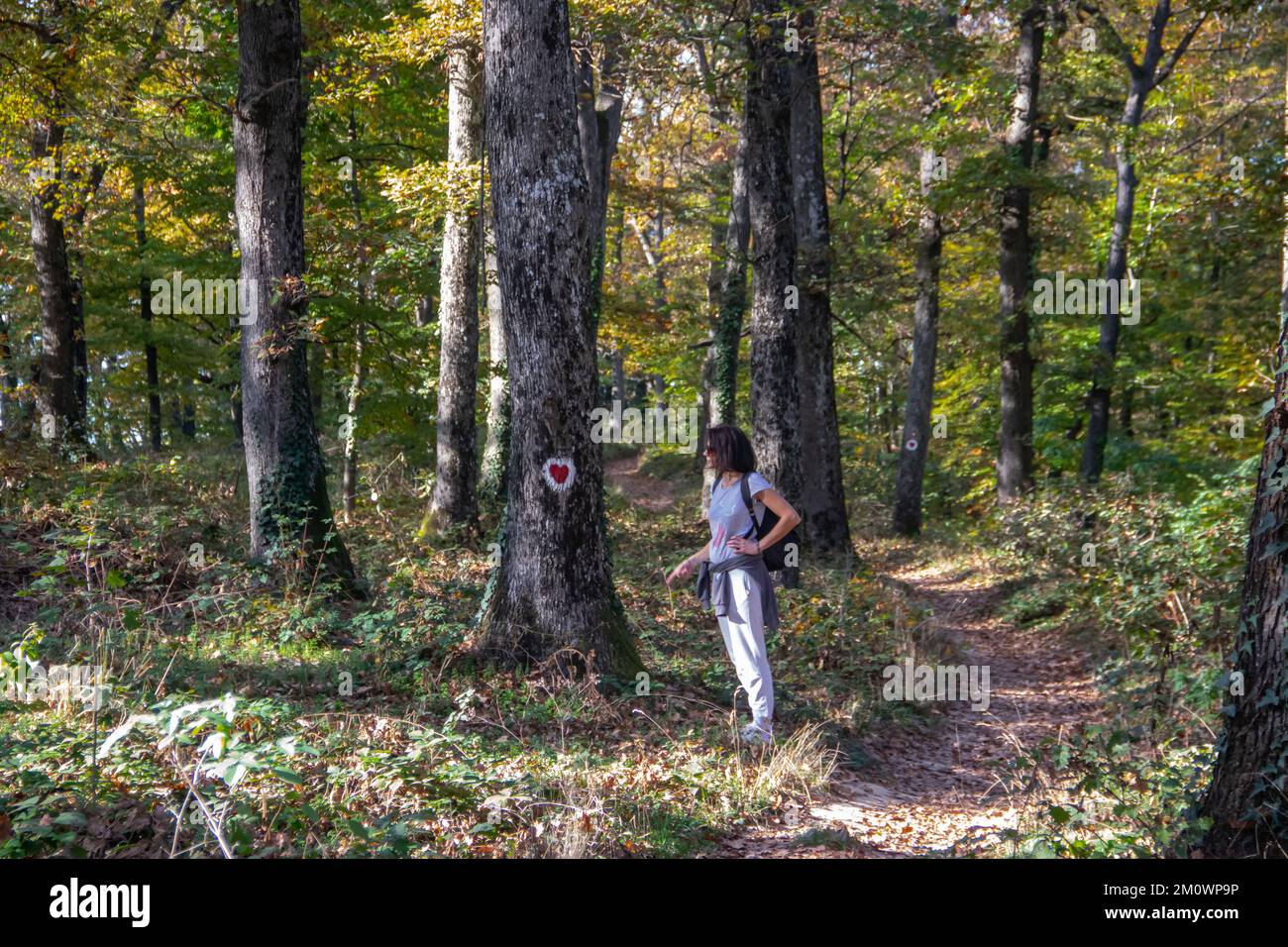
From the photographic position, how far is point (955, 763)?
7.24m

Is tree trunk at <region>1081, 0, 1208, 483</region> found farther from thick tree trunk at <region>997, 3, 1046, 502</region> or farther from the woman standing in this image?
the woman standing

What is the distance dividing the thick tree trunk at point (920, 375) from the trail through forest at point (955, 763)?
5873mm

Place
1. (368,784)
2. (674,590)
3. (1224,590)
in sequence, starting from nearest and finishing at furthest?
(368,784) < (1224,590) < (674,590)

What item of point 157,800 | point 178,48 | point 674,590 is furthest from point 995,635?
point 178,48

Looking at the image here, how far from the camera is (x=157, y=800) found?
14.1 ft

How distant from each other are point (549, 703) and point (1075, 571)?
956cm

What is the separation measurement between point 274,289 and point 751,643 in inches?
238

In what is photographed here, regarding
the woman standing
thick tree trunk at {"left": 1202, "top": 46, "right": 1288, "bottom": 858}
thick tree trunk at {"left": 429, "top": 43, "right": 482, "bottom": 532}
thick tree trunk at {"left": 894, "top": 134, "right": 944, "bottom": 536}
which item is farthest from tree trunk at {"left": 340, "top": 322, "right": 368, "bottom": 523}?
thick tree trunk at {"left": 1202, "top": 46, "right": 1288, "bottom": 858}

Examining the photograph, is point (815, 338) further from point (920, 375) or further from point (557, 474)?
point (557, 474)

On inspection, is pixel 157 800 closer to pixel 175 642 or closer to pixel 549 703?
pixel 549 703

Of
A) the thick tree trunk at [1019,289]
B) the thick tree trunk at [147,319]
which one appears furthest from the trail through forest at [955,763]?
the thick tree trunk at [147,319]

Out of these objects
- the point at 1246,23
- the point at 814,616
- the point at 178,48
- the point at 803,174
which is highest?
the point at 1246,23

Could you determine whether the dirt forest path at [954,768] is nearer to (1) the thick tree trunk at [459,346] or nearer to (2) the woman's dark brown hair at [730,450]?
(2) the woman's dark brown hair at [730,450]
